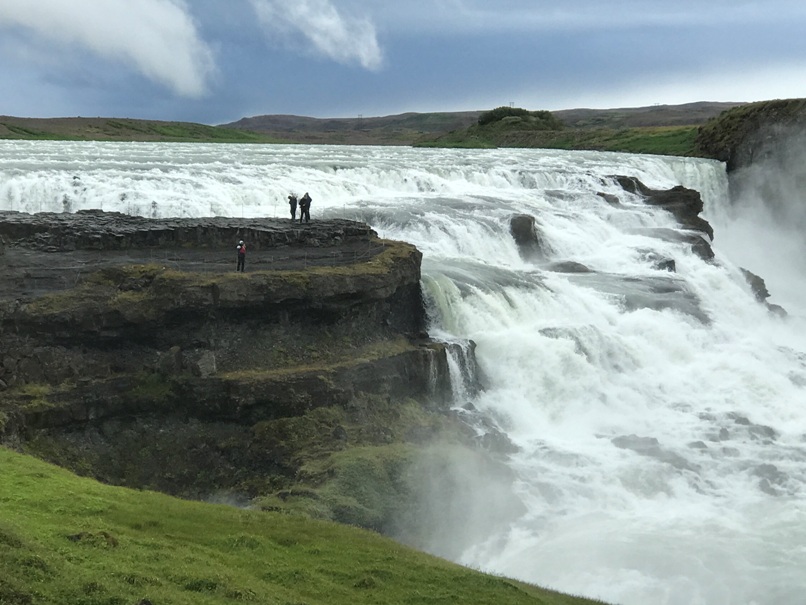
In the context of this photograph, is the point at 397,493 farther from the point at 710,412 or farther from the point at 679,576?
the point at 710,412

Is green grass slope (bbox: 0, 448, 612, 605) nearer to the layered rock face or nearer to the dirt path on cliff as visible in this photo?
the layered rock face

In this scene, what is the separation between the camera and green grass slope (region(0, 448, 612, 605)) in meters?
10.8

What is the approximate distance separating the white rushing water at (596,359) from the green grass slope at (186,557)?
174 inches

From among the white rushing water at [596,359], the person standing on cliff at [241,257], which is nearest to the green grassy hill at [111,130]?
the white rushing water at [596,359]

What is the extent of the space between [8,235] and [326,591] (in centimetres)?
1898

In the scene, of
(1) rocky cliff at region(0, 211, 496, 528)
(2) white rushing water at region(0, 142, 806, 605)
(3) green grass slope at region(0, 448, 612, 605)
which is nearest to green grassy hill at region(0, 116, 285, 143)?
(2) white rushing water at region(0, 142, 806, 605)

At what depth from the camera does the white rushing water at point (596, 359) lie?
19.2 m

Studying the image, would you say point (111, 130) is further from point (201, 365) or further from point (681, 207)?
point (201, 365)

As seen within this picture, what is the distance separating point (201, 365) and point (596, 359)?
14.2m

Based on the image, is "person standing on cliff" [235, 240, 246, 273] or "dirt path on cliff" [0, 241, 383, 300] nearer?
"dirt path on cliff" [0, 241, 383, 300]

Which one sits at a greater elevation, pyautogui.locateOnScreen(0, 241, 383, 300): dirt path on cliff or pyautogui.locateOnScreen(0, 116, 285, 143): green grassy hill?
pyautogui.locateOnScreen(0, 116, 285, 143): green grassy hill

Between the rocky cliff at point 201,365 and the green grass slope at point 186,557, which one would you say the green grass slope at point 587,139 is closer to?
the rocky cliff at point 201,365

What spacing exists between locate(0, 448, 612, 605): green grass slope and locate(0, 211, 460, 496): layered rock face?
353cm

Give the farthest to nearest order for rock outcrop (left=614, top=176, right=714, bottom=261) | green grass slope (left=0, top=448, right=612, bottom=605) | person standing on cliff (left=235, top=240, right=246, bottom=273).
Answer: rock outcrop (left=614, top=176, right=714, bottom=261)
person standing on cliff (left=235, top=240, right=246, bottom=273)
green grass slope (left=0, top=448, right=612, bottom=605)
